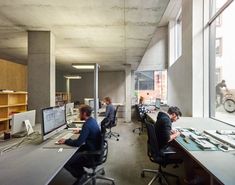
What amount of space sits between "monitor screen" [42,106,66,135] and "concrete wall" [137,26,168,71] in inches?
292

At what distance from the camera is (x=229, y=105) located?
14.8 ft

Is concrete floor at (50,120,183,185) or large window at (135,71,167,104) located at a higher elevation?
large window at (135,71,167,104)

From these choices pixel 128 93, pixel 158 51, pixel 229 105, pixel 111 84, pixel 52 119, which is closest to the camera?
pixel 52 119

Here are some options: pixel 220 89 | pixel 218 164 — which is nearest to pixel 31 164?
pixel 218 164

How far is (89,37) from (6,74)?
4677 mm

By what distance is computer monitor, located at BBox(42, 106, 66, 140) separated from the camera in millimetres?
2578

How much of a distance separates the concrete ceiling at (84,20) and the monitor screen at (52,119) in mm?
1595

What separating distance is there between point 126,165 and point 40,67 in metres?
2.67

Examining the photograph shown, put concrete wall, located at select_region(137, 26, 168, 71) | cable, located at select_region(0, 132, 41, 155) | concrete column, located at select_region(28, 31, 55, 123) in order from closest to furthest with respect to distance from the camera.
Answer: cable, located at select_region(0, 132, 41, 155)
concrete column, located at select_region(28, 31, 55, 123)
concrete wall, located at select_region(137, 26, 168, 71)

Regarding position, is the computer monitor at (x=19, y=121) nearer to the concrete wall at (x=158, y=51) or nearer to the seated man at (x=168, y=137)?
the seated man at (x=168, y=137)

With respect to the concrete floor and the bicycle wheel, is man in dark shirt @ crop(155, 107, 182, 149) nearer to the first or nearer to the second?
the concrete floor

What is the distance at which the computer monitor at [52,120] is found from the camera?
2578mm

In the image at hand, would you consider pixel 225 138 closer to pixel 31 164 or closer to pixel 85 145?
pixel 85 145

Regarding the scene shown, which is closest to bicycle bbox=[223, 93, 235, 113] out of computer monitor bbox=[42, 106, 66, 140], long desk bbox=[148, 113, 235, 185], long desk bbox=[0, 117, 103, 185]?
long desk bbox=[148, 113, 235, 185]
